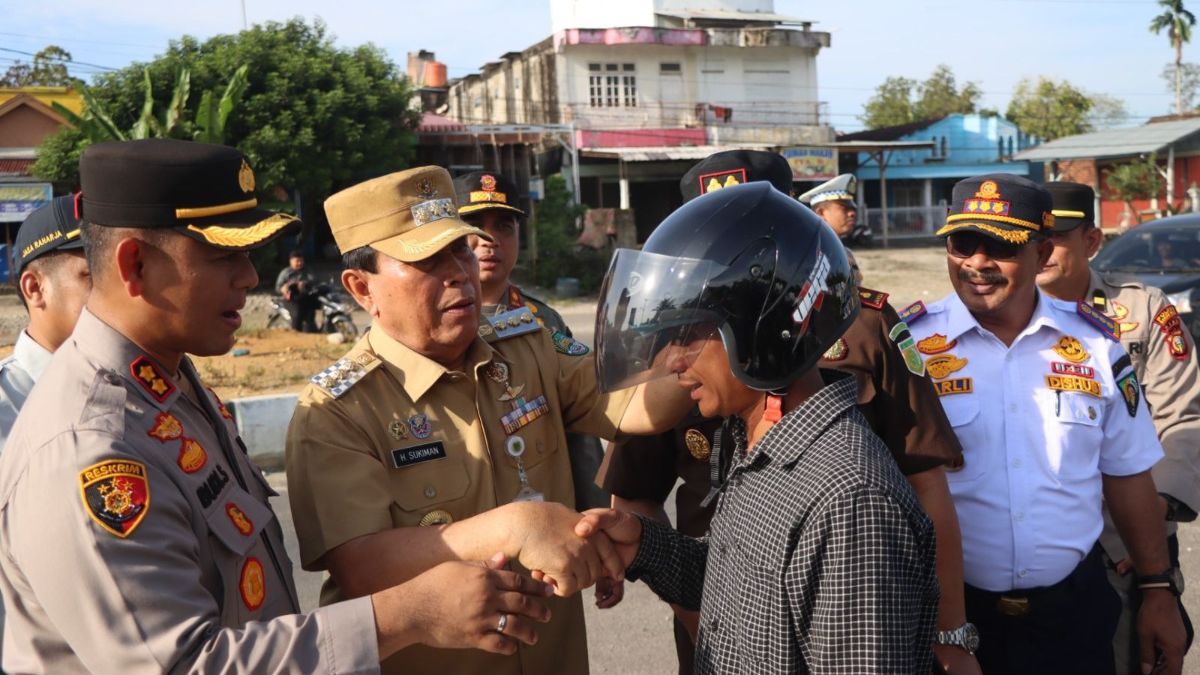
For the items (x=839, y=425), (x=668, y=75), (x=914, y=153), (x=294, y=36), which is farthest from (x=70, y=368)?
(x=914, y=153)

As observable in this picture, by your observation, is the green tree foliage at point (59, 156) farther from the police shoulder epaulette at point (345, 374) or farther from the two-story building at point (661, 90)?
the police shoulder epaulette at point (345, 374)

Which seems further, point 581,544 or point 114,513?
point 581,544

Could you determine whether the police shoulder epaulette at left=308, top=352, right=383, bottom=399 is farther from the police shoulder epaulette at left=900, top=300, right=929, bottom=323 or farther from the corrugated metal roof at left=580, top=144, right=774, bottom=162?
the corrugated metal roof at left=580, top=144, right=774, bottom=162

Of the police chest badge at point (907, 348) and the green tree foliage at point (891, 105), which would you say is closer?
the police chest badge at point (907, 348)

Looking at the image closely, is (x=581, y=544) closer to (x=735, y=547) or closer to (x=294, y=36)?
(x=735, y=547)

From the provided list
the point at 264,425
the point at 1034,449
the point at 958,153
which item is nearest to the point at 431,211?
the point at 1034,449

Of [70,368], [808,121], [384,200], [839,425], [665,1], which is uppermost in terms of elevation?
[665,1]

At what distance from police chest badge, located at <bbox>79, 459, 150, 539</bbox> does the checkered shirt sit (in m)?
1.01

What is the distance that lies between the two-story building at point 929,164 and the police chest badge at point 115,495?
35980mm

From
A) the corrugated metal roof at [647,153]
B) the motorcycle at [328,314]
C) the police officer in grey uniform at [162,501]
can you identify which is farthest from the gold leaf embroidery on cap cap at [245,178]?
the corrugated metal roof at [647,153]

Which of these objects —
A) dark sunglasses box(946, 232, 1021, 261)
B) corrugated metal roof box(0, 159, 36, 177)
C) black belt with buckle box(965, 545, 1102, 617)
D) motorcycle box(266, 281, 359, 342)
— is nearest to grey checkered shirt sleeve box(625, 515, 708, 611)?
black belt with buckle box(965, 545, 1102, 617)

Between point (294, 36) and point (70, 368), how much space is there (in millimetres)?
22779

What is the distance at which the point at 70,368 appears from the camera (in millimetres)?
1770

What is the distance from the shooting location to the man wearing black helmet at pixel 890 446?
93.3 inches
